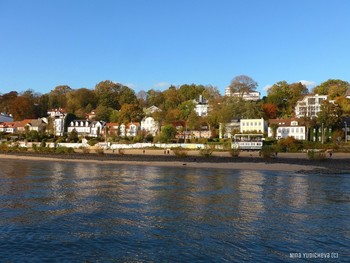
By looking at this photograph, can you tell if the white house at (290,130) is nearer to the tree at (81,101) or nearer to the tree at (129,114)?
Result: the tree at (129,114)

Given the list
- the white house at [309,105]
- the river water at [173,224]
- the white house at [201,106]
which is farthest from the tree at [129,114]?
the river water at [173,224]

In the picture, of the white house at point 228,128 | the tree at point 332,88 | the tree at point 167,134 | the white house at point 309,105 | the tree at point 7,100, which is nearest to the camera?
the tree at point 167,134

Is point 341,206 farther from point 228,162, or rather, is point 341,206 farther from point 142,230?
point 228,162

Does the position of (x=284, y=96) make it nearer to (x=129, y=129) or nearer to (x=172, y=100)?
(x=172, y=100)

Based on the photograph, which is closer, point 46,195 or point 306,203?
point 306,203

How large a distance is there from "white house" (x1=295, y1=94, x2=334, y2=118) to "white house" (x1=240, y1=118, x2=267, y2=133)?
18537 mm

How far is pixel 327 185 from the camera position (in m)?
27.1

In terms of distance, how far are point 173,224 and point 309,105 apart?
284ft

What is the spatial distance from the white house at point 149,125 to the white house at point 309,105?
36284mm

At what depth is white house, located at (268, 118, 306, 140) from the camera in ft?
246

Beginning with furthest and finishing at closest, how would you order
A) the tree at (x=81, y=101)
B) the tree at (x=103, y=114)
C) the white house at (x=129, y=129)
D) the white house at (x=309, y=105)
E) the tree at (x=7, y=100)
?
1. the tree at (x=7, y=100)
2. the tree at (x=81, y=101)
3. the tree at (x=103, y=114)
4. the white house at (x=129, y=129)
5. the white house at (x=309, y=105)

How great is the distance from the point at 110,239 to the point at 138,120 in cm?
8813

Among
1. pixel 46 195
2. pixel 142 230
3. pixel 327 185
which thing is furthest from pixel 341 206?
pixel 46 195

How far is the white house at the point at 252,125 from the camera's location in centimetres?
7781
